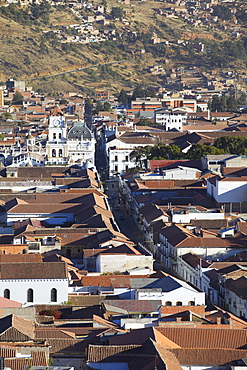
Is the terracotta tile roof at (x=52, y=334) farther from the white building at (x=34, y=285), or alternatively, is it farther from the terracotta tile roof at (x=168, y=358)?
the white building at (x=34, y=285)

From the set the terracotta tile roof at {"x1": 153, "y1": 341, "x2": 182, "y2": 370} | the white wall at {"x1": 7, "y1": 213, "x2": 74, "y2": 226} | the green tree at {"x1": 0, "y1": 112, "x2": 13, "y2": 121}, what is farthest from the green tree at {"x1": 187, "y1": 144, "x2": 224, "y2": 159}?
the terracotta tile roof at {"x1": 153, "y1": 341, "x2": 182, "y2": 370}

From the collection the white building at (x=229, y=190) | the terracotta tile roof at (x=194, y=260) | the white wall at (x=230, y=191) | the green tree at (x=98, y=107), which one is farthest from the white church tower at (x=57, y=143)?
the green tree at (x=98, y=107)

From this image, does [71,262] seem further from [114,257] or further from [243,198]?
[243,198]

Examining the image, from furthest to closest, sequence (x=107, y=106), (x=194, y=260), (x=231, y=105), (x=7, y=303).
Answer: (x=231, y=105), (x=107, y=106), (x=194, y=260), (x=7, y=303)

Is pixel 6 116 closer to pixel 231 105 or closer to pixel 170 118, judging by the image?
pixel 170 118

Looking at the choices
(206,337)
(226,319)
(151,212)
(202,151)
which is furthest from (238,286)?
(202,151)

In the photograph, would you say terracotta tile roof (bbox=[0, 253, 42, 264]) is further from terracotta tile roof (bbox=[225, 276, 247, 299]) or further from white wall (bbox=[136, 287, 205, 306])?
terracotta tile roof (bbox=[225, 276, 247, 299])
